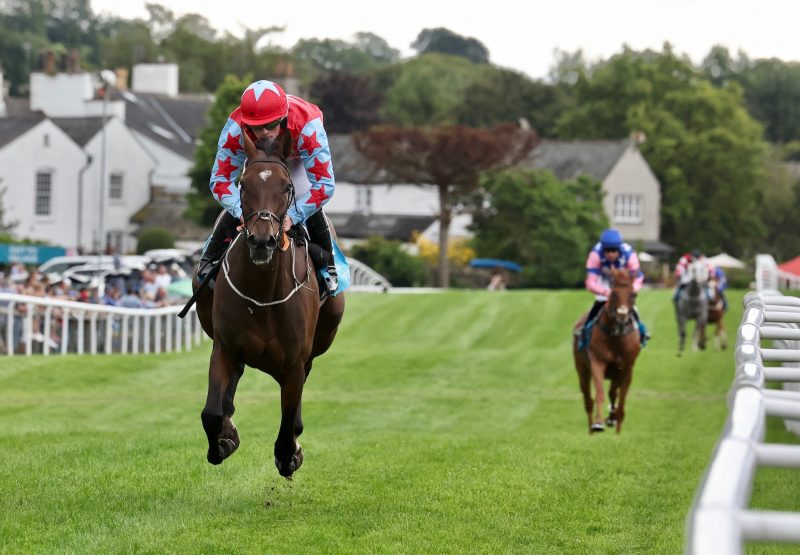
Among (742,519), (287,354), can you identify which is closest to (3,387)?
(287,354)

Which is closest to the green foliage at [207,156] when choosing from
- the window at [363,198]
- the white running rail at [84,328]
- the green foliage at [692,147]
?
the window at [363,198]

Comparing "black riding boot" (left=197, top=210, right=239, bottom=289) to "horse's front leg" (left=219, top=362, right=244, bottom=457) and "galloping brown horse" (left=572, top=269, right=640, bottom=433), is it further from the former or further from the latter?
"galloping brown horse" (left=572, top=269, right=640, bottom=433)

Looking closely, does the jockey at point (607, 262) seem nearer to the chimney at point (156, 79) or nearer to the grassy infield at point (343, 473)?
the grassy infield at point (343, 473)

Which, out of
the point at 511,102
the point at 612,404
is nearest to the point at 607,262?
the point at 612,404

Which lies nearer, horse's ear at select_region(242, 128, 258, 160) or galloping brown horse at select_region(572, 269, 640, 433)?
horse's ear at select_region(242, 128, 258, 160)

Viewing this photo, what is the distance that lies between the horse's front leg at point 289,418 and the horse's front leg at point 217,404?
0.29 meters

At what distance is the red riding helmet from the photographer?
8375 mm

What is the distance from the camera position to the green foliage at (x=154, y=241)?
193 feet

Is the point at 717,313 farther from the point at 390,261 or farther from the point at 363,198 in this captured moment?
the point at 363,198

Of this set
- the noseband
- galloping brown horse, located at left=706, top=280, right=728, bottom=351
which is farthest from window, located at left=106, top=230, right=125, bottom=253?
the noseband

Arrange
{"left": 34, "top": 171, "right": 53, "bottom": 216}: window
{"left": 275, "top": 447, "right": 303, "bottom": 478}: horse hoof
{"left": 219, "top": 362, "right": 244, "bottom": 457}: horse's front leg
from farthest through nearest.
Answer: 1. {"left": 34, "top": 171, "right": 53, "bottom": 216}: window
2. {"left": 275, "top": 447, "right": 303, "bottom": 478}: horse hoof
3. {"left": 219, "top": 362, "right": 244, "bottom": 457}: horse's front leg

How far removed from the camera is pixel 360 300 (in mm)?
40031

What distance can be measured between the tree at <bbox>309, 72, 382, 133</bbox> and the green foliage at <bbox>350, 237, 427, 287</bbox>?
→ 3194 cm

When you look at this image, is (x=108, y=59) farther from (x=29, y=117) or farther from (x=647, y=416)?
(x=647, y=416)
